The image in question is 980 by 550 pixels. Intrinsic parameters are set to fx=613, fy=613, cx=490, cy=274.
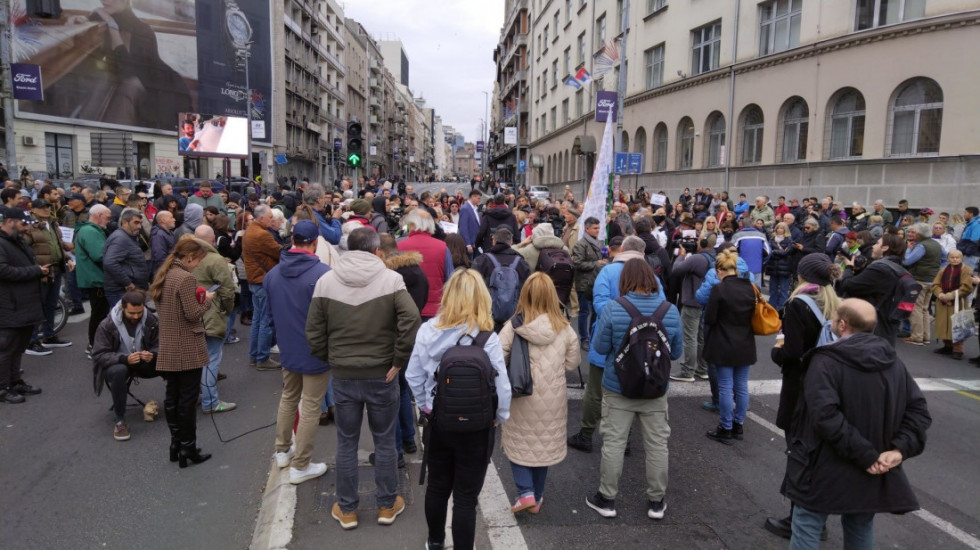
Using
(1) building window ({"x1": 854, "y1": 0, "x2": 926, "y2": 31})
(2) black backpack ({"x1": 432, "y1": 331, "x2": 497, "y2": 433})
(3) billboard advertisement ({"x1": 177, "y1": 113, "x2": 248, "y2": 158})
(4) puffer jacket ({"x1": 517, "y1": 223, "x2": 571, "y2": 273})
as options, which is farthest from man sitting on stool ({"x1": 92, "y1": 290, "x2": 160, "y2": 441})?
(3) billboard advertisement ({"x1": 177, "y1": 113, "x2": 248, "y2": 158})

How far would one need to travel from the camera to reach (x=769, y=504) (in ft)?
14.9

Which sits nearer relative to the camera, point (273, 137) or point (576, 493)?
point (576, 493)

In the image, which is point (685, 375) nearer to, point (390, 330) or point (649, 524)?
point (649, 524)

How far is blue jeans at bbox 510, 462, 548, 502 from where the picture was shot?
4.20 m

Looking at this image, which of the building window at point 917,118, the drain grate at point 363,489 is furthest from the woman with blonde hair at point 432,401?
the building window at point 917,118

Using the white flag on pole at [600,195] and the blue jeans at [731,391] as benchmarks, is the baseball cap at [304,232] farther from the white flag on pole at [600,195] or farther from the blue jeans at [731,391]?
the white flag on pole at [600,195]

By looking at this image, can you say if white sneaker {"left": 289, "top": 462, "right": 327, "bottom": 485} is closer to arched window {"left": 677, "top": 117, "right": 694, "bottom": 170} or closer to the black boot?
the black boot

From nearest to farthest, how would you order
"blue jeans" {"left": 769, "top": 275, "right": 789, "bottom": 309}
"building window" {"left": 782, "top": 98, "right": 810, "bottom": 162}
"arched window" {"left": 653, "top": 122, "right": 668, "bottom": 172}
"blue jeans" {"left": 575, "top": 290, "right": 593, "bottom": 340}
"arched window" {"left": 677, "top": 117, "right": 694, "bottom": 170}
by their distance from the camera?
"blue jeans" {"left": 575, "top": 290, "right": 593, "bottom": 340}, "blue jeans" {"left": 769, "top": 275, "right": 789, "bottom": 309}, "building window" {"left": 782, "top": 98, "right": 810, "bottom": 162}, "arched window" {"left": 677, "top": 117, "right": 694, "bottom": 170}, "arched window" {"left": 653, "top": 122, "right": 668, "bottom": 172}

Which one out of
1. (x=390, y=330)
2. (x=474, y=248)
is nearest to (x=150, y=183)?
(x=474, y=248)

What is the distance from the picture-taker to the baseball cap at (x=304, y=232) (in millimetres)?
4621

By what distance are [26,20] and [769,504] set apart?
119 ft

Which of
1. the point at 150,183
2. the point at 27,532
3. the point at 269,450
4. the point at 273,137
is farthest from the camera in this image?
the point at 273,137

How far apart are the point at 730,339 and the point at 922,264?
248 inches

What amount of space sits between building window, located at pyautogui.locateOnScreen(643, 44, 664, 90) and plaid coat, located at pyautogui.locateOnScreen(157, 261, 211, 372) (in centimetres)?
2650
